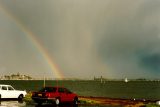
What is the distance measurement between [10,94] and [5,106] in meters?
8.70

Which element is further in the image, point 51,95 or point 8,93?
point 8,93

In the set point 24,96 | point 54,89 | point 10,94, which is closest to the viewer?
point 54,89

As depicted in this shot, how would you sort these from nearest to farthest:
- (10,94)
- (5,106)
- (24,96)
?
(5,106)
(10,94)
(24,96)

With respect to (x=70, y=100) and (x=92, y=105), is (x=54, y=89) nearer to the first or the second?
(x=70, y=100)

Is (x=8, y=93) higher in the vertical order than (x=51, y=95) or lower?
higher

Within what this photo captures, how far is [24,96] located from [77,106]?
10.6 meters

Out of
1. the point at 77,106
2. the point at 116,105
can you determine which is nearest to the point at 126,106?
the point at 116,105

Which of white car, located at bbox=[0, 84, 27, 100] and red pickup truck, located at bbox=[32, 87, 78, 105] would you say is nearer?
red pickup truck, located at bbox=[32, 87, 78, 105]

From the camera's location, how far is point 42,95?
33.6m

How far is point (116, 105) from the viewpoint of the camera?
37531 mm

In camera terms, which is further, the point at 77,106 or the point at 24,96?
the point at 24,96

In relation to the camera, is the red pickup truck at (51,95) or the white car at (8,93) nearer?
the red pickup truck at (51,95)

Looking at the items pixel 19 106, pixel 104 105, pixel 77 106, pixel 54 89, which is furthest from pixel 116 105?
pixel 19 106

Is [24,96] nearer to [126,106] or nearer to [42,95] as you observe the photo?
[42,95]
